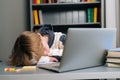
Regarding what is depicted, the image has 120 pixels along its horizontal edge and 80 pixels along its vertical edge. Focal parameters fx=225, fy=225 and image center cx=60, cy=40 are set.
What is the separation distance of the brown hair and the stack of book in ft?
1.46

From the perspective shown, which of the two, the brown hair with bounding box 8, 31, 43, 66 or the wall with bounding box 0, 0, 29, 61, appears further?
the wall with bounding box 0, 0, 29, 61

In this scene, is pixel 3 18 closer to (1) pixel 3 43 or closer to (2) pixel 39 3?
(1) pixel 3 43

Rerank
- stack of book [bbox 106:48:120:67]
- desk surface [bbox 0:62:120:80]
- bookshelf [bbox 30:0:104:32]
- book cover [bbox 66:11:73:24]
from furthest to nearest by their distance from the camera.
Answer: book cover [bbox 66:11:73:24] < bookshelf [bbox 30:0:104:32] < stack of book [bbox 106:48:120:67] < desk surface [bbox 0:62:120:80]

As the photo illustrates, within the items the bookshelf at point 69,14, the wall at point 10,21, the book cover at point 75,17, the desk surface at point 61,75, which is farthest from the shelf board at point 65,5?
the desk surface at point 61,75

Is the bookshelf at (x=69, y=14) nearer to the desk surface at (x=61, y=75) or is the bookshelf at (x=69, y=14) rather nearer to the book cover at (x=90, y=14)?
the book cover at (x=90, y=14)

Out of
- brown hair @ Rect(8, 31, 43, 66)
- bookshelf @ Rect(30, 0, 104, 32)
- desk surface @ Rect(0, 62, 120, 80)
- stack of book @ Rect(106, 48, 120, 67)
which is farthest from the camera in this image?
bookshelf @ Rect(30, 0, 104, 32)

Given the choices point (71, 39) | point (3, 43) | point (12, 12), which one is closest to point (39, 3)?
point (12, 12)

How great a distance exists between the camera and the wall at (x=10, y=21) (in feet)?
12.6

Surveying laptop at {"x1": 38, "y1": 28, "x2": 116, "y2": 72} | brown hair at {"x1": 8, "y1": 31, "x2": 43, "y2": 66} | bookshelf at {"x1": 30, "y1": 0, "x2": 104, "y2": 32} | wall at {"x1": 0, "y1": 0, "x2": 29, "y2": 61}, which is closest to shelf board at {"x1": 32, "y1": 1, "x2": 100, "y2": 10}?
bookshelf at {"x1": 30, "y1": 0, "x2": 104, "y2": 32}

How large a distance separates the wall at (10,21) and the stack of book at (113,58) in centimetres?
270

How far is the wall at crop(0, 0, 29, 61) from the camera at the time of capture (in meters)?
3.83

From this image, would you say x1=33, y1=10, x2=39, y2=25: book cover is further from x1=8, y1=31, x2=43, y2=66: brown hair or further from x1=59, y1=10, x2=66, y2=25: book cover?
x1=8, y1=31, x2=43, y2=66: brown hair

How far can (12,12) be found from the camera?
3.87 meters

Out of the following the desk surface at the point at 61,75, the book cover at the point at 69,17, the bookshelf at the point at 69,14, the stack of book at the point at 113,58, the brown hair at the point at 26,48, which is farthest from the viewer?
the book cover at the point at 69,17
